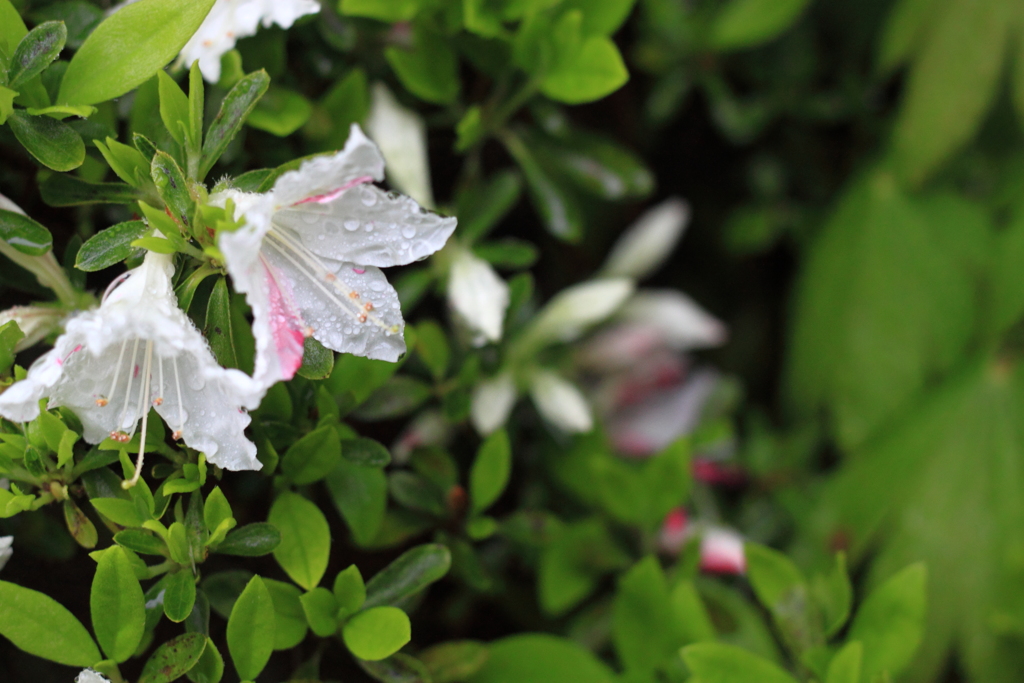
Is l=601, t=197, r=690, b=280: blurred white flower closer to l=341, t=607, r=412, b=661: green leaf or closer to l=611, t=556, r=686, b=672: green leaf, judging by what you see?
l=611, t=556, r=686, b=672: green leaf

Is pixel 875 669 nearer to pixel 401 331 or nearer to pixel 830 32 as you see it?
pixel 401 331

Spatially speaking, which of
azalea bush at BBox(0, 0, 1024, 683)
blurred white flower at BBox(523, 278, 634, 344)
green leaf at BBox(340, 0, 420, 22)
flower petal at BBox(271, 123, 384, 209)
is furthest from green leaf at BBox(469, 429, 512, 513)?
green leaf at BBox(340, 0, 420, 22)

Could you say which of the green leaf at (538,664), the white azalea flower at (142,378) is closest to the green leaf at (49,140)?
the white azalea flower at (142,378)

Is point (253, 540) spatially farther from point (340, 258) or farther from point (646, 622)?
point (646, 622)

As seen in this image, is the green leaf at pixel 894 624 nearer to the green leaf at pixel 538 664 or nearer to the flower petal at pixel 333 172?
the green leaf at pixel 538 664

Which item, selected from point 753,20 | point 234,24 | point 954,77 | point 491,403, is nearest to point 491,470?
point 491,403

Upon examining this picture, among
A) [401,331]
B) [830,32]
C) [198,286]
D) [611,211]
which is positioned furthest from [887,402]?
[198,286]
